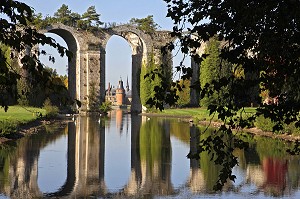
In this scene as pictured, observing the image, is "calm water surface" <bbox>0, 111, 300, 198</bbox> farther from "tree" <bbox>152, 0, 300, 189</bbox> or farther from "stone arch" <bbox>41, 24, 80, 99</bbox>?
"stone arch" <bbox>41, 24, 80, 99</bbox>

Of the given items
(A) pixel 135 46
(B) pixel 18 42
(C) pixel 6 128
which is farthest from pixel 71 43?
(B) pixel 18 42

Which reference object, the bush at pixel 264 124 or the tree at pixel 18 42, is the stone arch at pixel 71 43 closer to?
the bush at pixel 264 124

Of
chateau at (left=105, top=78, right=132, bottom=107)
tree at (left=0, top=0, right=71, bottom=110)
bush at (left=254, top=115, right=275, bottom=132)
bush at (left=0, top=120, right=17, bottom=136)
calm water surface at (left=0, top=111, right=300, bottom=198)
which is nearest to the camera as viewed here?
tree at (left=0, top=0, right=71, bottom=110)

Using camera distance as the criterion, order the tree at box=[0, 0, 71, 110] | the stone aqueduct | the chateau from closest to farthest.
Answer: the tree at box=[0, 0, 71, 110] < the stone aqueduct < the chateau

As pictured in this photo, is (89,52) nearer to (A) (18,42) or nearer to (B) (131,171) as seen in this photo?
(B) (131,171)

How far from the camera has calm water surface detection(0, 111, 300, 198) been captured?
1289 cm

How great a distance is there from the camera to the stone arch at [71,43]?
184 ft

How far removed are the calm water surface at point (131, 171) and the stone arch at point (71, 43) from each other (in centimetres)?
3180

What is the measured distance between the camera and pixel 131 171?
53.8ft

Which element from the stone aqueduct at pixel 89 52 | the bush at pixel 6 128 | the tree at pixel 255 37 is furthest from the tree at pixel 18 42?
the stone aqueduct at pixel 89 52

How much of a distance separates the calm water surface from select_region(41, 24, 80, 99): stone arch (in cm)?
3180

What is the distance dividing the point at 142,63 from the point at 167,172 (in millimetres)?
45102

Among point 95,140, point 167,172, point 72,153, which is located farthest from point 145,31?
point 167,172

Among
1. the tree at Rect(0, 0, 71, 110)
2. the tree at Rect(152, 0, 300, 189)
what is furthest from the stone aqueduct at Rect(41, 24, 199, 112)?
the tree at Rect(0, 0, 71, 110)
